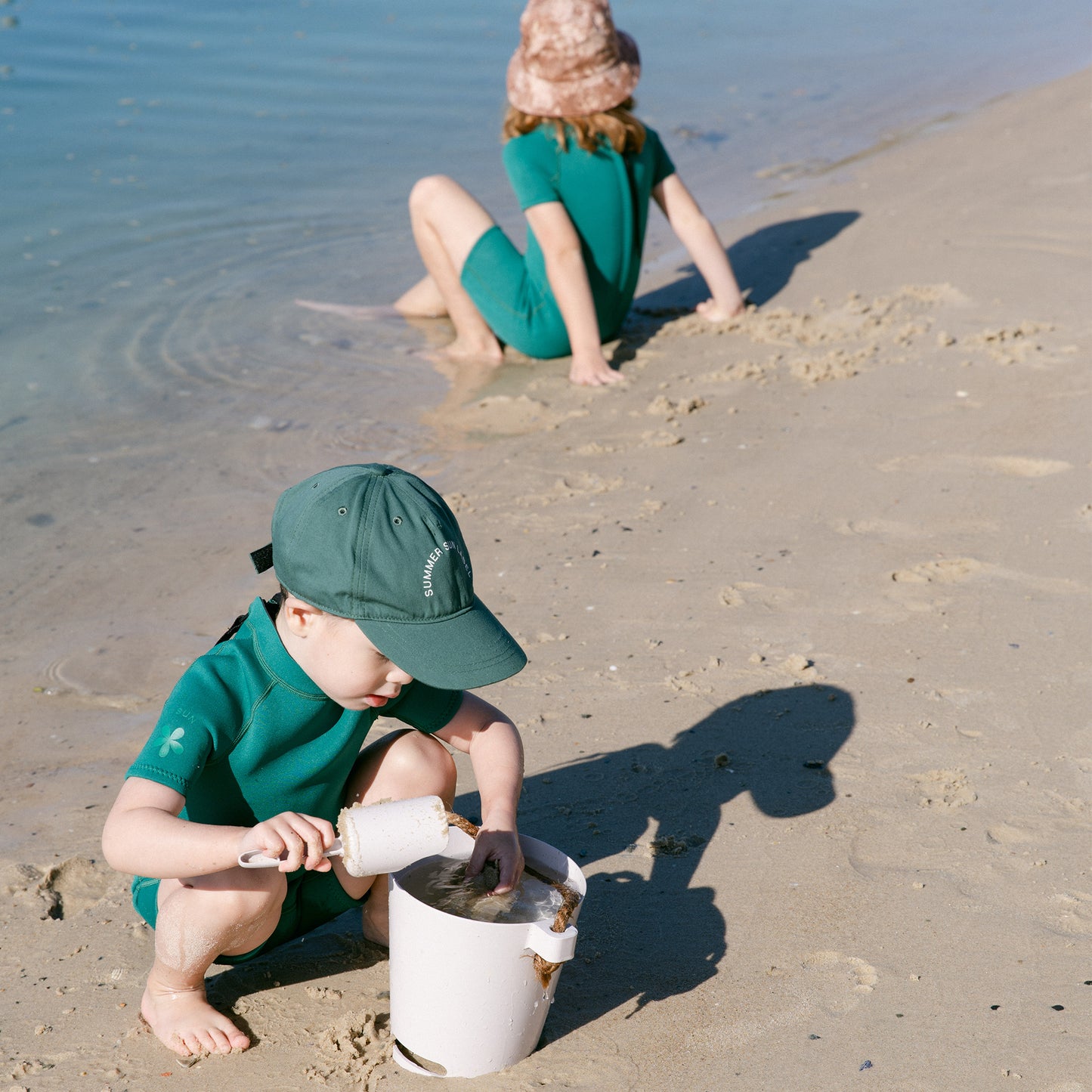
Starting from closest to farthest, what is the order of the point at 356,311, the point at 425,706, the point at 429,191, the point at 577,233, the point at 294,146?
1. the point at 425,706
2. the point at 577,233
3. the point at 429,191
4. the point at 356,311
5. the point at 294,146

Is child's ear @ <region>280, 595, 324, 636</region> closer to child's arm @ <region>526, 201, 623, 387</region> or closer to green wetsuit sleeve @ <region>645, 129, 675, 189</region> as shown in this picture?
child's arm @ <region>526, 201, 623, 387</region>

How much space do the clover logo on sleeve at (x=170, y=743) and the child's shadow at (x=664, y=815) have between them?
0.80 m

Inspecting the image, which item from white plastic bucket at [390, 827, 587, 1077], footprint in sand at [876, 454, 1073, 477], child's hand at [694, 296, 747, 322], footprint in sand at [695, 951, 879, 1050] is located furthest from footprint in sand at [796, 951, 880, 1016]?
child's hand at [694, 296, 747, 322]

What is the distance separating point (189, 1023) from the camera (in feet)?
6.79

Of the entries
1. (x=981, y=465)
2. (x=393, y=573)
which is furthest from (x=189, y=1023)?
(x=981, y=465)

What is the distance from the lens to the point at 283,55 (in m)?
11.1

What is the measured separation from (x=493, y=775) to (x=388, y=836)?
0.36 metres

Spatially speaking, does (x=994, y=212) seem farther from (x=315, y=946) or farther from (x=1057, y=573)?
(x=315, y=946)

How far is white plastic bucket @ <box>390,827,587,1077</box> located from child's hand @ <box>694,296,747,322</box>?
158 inches

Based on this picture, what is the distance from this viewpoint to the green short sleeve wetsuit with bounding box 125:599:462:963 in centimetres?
190

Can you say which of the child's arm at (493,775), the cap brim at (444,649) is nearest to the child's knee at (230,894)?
the child's arm at (493,775)

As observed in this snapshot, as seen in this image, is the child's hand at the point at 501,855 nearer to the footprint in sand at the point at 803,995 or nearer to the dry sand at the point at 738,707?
the dry sand at the point at 738,707

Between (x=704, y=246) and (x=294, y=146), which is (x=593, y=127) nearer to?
(x=704, y=246)

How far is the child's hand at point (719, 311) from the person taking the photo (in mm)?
5668
